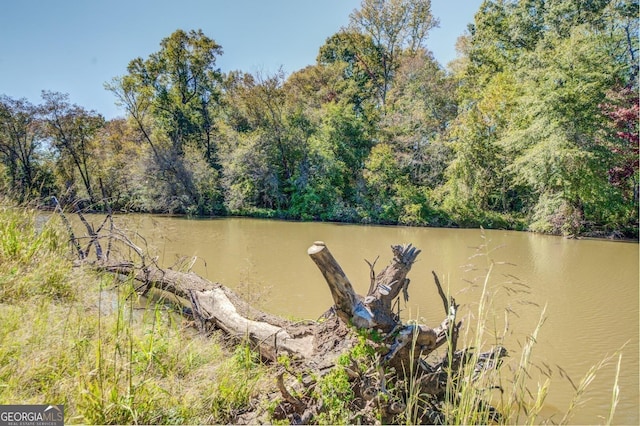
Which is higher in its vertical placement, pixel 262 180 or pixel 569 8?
pixel 569 8

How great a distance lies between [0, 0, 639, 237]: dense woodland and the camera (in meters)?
11.4

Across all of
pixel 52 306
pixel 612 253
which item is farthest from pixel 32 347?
pixel 612 253

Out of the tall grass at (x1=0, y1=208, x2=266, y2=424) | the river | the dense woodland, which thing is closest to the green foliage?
the tall grass at (x1=0, y1=208, x2=266, y2=424)

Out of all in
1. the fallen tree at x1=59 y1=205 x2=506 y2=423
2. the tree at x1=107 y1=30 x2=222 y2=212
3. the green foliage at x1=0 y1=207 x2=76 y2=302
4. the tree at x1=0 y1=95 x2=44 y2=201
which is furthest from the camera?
the tree at x1=107 y1=30 x2=222 y2=212

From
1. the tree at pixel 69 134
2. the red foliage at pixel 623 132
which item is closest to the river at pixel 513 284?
the red foliage at pixel 623 132

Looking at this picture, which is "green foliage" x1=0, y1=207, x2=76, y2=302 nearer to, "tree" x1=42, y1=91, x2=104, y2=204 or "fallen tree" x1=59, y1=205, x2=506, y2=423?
"fallen tree" x1=59, y1=205, x2=506, y2=423

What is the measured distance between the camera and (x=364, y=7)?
20.3 m

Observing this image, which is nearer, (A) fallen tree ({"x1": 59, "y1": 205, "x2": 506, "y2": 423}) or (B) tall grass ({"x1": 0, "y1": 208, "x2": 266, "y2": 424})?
(B) tall grass ({"x1": 0, "y1": 208, "x2": 266, "y2": 424})

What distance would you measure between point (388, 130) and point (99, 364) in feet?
57.3

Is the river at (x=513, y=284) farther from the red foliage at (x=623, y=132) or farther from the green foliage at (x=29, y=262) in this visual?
the red foliage at (x=623, y=132)

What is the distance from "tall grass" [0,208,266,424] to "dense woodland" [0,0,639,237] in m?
9.13

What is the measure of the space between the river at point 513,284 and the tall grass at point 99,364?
1092 mm

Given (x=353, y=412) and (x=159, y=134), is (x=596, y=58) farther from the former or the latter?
(x=159, y=134)

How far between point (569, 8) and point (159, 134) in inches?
804
